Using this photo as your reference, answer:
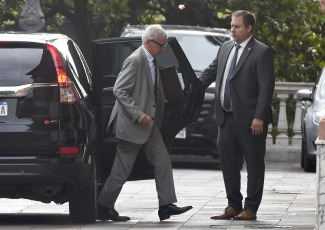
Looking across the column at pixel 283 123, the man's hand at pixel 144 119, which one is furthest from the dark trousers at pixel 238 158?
the column at pixel 283 123

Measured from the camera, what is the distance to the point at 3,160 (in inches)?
384

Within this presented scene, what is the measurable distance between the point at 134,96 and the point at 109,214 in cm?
105

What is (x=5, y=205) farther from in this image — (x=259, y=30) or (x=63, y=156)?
(x=259, y=30)

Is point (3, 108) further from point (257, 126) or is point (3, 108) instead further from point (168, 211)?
point (257, 126)

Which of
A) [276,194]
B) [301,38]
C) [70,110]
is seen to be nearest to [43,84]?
[70,110]

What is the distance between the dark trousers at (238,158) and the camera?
10648 mm

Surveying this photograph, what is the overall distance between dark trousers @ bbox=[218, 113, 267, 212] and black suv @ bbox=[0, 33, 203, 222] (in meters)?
0.53

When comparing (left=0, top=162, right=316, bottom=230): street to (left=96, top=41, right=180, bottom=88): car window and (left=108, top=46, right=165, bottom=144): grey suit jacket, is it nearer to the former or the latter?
(left=108, top=46, right=165, bottom=144): grey suit jacket

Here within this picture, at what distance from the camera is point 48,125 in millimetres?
9789

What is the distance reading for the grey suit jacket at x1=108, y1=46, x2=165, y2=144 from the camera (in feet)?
33.9

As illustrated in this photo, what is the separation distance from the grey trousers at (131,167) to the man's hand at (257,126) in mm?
781

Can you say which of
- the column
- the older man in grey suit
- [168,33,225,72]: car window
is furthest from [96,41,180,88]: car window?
the column

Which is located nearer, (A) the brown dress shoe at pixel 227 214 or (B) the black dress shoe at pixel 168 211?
(B) the black dress shoe at pixel 168 211

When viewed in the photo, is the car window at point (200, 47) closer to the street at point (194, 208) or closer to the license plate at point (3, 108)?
the street at point (194, 208)
